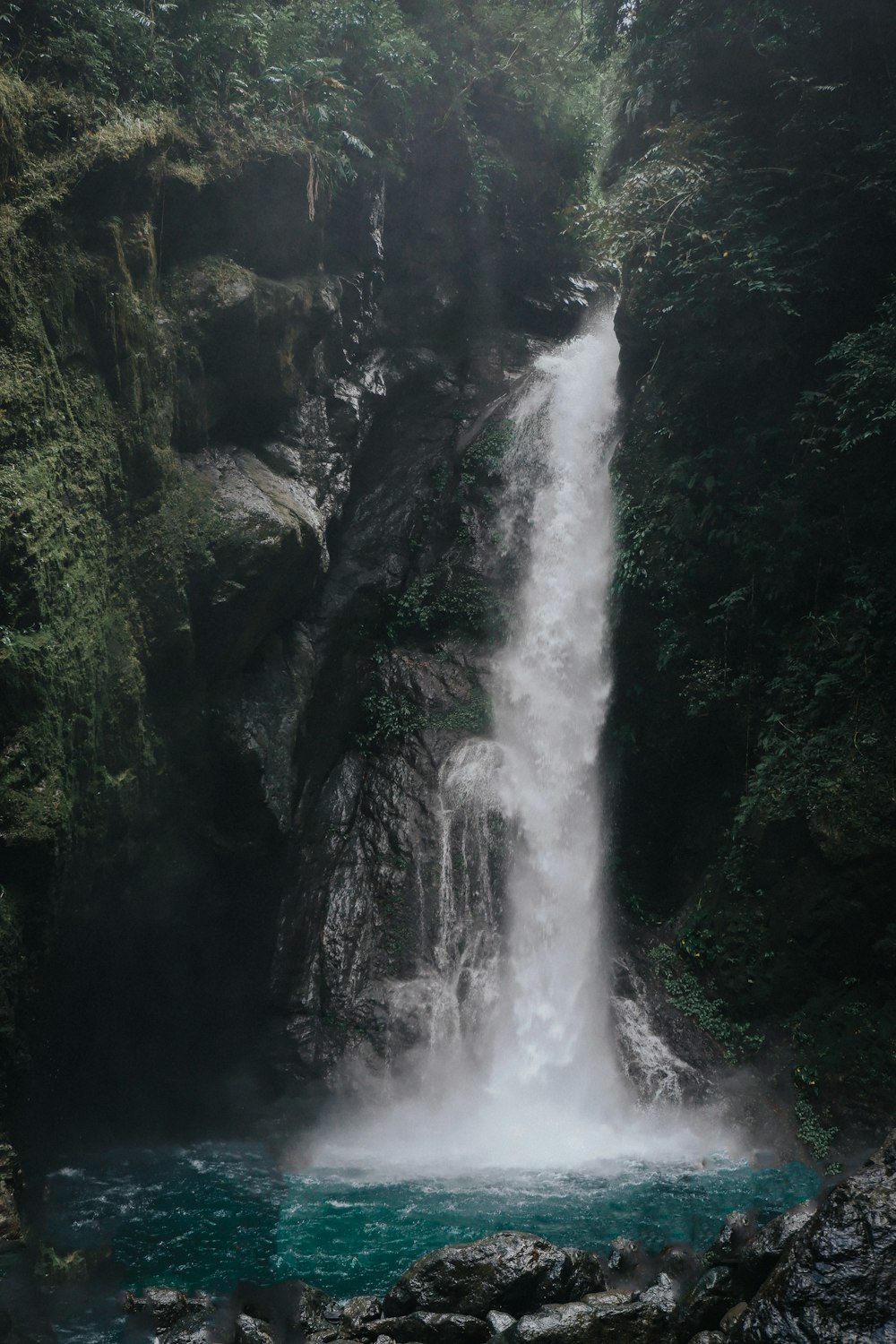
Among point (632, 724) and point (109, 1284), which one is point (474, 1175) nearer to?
point (109, 1284)

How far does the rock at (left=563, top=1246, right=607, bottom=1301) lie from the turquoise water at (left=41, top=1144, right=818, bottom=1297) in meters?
0.88

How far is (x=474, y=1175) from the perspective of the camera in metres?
9.02

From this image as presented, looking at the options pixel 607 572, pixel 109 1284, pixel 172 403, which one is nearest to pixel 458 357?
pixel 607 572

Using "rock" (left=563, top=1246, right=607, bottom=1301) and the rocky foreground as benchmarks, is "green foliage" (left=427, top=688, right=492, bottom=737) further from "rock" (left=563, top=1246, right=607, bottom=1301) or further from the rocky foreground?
"rock" (left=563, top=1246, right=607, bottom=1301)

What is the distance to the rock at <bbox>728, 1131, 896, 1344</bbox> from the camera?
430 cm

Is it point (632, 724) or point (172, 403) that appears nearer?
point (172, 403)

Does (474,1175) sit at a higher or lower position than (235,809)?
lower

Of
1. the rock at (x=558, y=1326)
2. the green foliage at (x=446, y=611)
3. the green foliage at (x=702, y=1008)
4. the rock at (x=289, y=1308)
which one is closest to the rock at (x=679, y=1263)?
the rock at (x=558, y=1326)

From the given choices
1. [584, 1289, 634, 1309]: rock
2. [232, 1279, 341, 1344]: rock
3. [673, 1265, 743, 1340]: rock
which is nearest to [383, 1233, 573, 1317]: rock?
[584, 1289, 634, 1309]: rock

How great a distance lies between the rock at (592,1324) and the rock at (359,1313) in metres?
1.40

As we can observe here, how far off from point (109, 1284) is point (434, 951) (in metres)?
5.58

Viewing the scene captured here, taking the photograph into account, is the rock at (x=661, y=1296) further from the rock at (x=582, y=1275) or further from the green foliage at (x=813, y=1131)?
the green foliage at (x=813, y=1131)

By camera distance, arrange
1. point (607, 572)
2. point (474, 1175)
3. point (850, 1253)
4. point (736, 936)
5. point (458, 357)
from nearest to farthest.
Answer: point (850, 1253)
point (474, 1175)
point (736, 936)
point (607, 572)
point (458, 357)

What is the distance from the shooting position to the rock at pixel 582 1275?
6.19m
